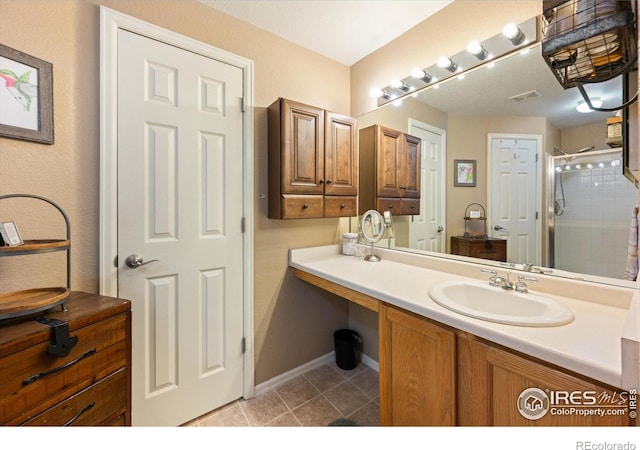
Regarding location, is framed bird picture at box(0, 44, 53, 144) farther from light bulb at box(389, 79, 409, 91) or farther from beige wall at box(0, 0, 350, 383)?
light bulb at box(389, 79, 409, 91)

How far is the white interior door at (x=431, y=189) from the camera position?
1606 millimetres

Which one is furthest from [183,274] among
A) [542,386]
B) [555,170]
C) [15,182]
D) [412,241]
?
[555,170]

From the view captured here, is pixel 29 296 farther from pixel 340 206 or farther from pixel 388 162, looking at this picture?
pixel 388 162

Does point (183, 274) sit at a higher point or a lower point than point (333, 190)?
lower

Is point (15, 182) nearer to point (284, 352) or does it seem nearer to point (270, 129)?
point (270, 129)

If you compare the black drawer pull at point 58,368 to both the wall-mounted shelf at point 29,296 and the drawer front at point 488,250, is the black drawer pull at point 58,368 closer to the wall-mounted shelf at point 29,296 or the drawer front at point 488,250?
the wall-mounted shelf at point 29,296

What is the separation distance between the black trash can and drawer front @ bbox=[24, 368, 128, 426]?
4.55 feet

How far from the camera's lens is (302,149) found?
168cm

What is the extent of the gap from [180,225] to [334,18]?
155cm

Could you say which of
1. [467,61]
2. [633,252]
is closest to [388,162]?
[467,61]

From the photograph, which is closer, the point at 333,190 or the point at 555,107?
the point at 555,107

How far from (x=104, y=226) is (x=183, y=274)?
1.44 feet

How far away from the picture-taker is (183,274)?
1.49m

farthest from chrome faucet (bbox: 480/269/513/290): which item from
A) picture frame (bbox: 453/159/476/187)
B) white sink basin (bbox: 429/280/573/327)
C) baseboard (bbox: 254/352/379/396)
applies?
baseboard (bbox: 254/352/379/396)
